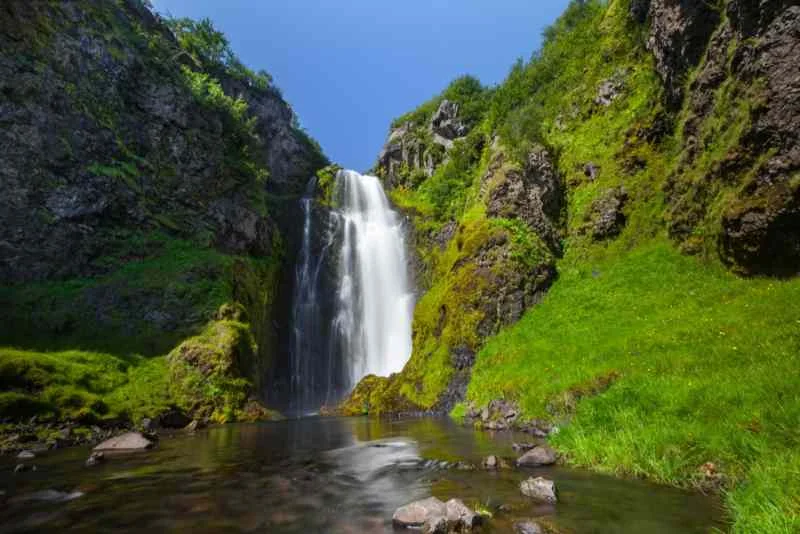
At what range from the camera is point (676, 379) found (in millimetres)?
9672

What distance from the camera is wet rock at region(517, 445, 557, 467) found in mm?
9617

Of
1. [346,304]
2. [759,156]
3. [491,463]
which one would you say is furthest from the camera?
[346,304]

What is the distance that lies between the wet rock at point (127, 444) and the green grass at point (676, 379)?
12.7m

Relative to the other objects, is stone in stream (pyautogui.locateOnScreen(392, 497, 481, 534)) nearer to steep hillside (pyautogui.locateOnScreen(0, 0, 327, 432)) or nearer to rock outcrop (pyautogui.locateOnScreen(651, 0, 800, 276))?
rock outcrop (pyautogui.locateOnScreen(651, 0, 800, 276))

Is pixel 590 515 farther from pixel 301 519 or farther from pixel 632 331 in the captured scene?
pixel 632 331

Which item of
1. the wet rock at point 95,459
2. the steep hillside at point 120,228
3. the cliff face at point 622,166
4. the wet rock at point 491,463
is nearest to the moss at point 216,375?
the steep hillside at point 120,228

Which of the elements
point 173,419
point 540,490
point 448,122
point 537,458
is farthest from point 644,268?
point 448,122

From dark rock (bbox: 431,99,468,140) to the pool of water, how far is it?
48510 mm

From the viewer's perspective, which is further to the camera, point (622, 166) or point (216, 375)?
point (622, 166)

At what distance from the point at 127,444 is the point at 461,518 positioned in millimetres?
13330

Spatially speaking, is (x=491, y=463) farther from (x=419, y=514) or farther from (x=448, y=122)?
(x=448, y=122)

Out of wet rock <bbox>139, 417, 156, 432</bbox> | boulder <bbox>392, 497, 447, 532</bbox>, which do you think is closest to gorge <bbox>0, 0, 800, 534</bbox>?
wet rock <bbox>139, 417, 156, 432</bbox>

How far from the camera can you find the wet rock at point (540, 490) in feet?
23.2

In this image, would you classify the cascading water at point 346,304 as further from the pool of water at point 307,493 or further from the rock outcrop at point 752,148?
the rock outcrop at point 752,148
